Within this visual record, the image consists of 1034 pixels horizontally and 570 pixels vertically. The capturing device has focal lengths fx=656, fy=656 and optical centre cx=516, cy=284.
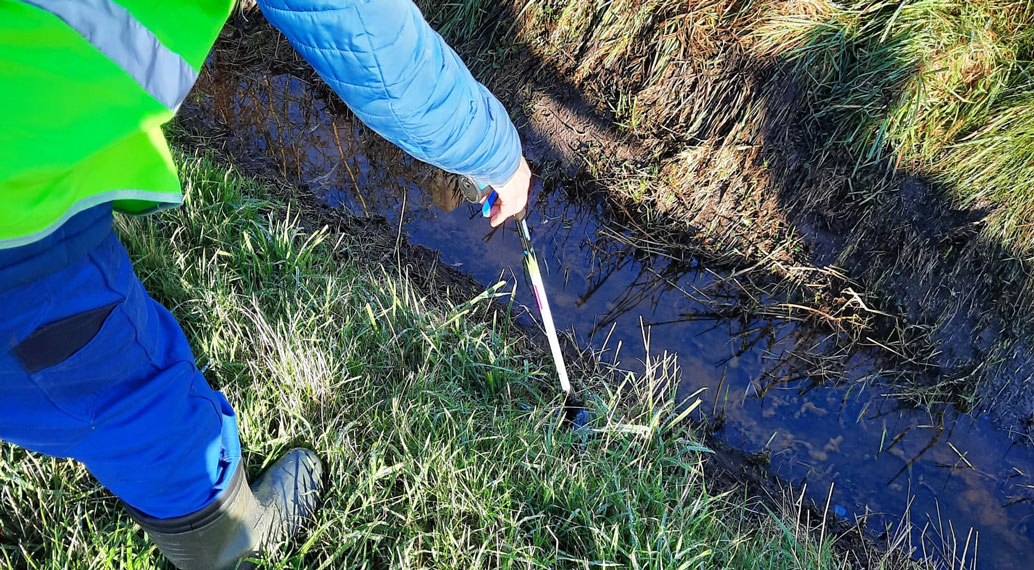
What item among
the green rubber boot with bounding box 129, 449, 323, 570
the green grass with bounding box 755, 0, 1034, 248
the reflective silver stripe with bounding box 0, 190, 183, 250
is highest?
the green grass with bounding box 755, 0, 1034, 248

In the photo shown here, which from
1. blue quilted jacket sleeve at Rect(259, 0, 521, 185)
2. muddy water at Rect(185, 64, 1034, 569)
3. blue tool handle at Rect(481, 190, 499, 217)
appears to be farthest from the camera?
muddy water at Rect(185, 64, 1034, 569)

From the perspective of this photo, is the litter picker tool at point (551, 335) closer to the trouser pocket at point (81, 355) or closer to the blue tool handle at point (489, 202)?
the blue tool handle at point (489, 202)

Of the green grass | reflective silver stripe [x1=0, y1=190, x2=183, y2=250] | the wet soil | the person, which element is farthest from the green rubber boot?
the green grass

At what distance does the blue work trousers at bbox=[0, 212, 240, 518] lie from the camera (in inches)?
39.6

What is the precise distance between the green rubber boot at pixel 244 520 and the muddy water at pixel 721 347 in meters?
1.29

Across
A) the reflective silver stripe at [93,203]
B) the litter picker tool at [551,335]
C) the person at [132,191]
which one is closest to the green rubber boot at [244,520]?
the person at [132,191]

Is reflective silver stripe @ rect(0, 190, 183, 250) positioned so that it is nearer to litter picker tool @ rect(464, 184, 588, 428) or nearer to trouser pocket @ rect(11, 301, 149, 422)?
trouser pocket @ rect(11, 301, 149, 422)

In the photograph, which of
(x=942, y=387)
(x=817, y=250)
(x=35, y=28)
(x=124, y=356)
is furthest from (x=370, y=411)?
(x=942, y=387)

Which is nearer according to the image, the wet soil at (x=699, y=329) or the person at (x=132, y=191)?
the person at (x=132, y=191)

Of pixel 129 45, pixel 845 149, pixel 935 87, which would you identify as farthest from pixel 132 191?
pixel 935 87

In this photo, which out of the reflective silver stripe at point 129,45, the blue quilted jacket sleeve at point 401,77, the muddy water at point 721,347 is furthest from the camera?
the muddy water at point 721,347

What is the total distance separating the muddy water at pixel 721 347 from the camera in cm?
235

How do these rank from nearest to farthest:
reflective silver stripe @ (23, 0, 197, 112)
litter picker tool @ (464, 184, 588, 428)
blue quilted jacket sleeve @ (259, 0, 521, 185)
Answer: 1. reflective silver stripe @ (23, 0, 197, 112)
2. blue quilted jacket sleeve @ (259, 0, 521, 185)
3. litter picker tool @ (464, 184, 588, 428)

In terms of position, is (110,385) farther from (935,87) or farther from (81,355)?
(935,87)
